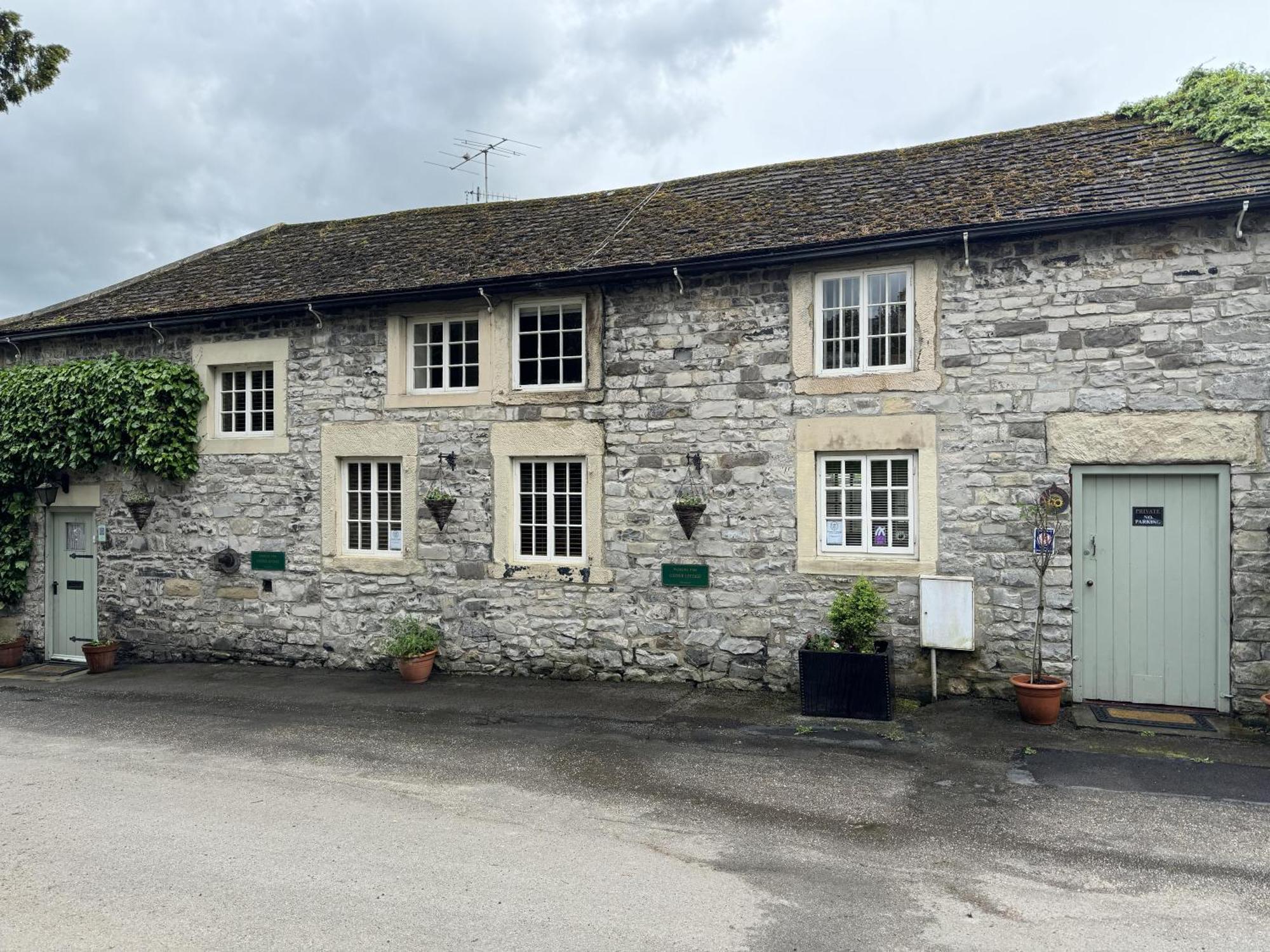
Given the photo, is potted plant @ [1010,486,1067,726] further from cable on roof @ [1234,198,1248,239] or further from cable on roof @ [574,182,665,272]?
cable on roof @ [574,182,665,272]

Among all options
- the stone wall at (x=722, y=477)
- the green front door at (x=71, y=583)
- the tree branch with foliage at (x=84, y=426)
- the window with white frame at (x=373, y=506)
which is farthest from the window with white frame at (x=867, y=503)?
the green front door at (x=71, y=583)

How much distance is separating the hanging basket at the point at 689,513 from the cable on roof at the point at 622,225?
2.85m

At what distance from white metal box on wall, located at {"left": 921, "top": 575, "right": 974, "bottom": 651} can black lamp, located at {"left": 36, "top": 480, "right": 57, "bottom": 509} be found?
11.5 meters

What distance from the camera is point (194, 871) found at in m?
4.70

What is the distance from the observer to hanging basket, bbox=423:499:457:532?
9852 mm

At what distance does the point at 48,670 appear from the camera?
11.3 metres

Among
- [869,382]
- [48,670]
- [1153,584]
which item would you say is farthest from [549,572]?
[48,670]

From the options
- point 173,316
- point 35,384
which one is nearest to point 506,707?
point 173,316

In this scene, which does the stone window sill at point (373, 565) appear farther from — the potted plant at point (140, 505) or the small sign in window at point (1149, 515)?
the small sign in window at point (1149, 515)

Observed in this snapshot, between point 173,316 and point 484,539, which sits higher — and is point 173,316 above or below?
above

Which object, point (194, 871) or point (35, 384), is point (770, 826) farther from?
point (35, 384)

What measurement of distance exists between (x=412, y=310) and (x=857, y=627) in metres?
6.38

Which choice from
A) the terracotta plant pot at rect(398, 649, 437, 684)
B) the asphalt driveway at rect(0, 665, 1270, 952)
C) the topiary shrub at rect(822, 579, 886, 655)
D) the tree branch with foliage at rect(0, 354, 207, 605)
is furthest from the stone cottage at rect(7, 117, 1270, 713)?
the asphalt driveway at rect(0, 665, 1270, 952)

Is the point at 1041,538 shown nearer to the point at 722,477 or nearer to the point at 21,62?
the point at 722,477
